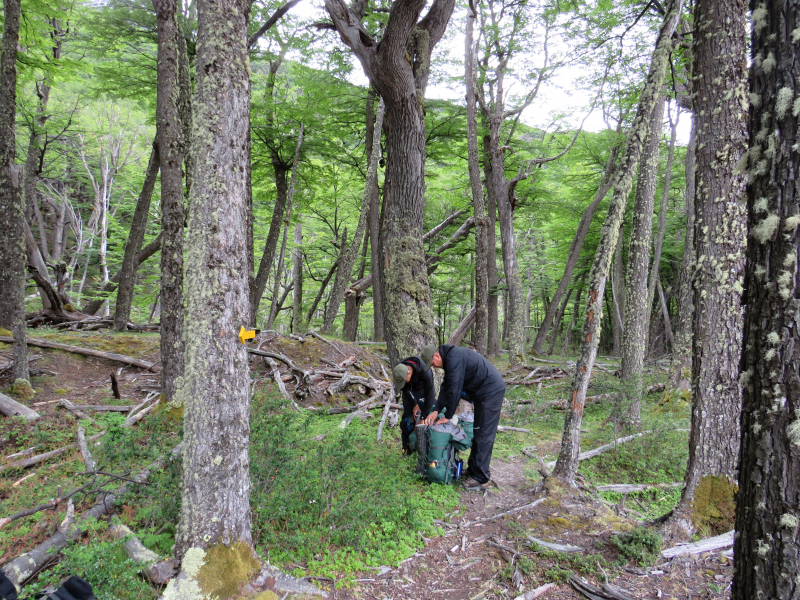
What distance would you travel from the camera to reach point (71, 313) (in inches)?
463

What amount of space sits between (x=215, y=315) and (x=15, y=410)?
5.00m

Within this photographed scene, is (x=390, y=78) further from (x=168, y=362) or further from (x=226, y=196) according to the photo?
(x=168, y=362)

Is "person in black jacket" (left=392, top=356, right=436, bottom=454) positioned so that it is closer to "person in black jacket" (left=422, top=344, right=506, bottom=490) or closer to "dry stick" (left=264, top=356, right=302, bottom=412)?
"person in black jacket" (left=422, top=344, right=506, bottom=490)

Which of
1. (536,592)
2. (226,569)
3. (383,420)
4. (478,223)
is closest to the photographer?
(226,569)

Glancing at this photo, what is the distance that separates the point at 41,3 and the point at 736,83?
11517 mm

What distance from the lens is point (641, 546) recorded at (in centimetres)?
359

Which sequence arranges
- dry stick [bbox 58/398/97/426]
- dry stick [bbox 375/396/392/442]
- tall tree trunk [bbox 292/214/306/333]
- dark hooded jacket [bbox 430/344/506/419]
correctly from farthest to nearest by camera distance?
tall tree trunk [bbox 292/214/306/333], dry stick [bbox 375/396/392/442], dry stick [bbox 58/398/97/426], dark hooded jacket [bbox 430/344/506/419]

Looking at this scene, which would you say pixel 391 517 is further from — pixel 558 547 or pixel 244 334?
pixel 244 334

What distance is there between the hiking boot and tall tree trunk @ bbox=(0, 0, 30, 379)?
668 centimetres

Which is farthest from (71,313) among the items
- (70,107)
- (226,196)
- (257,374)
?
(226,196)

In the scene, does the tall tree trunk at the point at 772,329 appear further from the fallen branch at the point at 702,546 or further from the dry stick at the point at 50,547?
the dry stick at the point at 50,547

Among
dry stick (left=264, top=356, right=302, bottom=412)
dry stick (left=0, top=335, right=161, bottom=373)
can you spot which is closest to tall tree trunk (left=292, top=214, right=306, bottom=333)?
dry stick (left=264, top=356, right=302, bottom=412)

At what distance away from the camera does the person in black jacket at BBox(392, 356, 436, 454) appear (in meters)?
5.45

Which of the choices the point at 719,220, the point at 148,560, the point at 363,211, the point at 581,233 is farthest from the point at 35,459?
A: the point at 581,233
